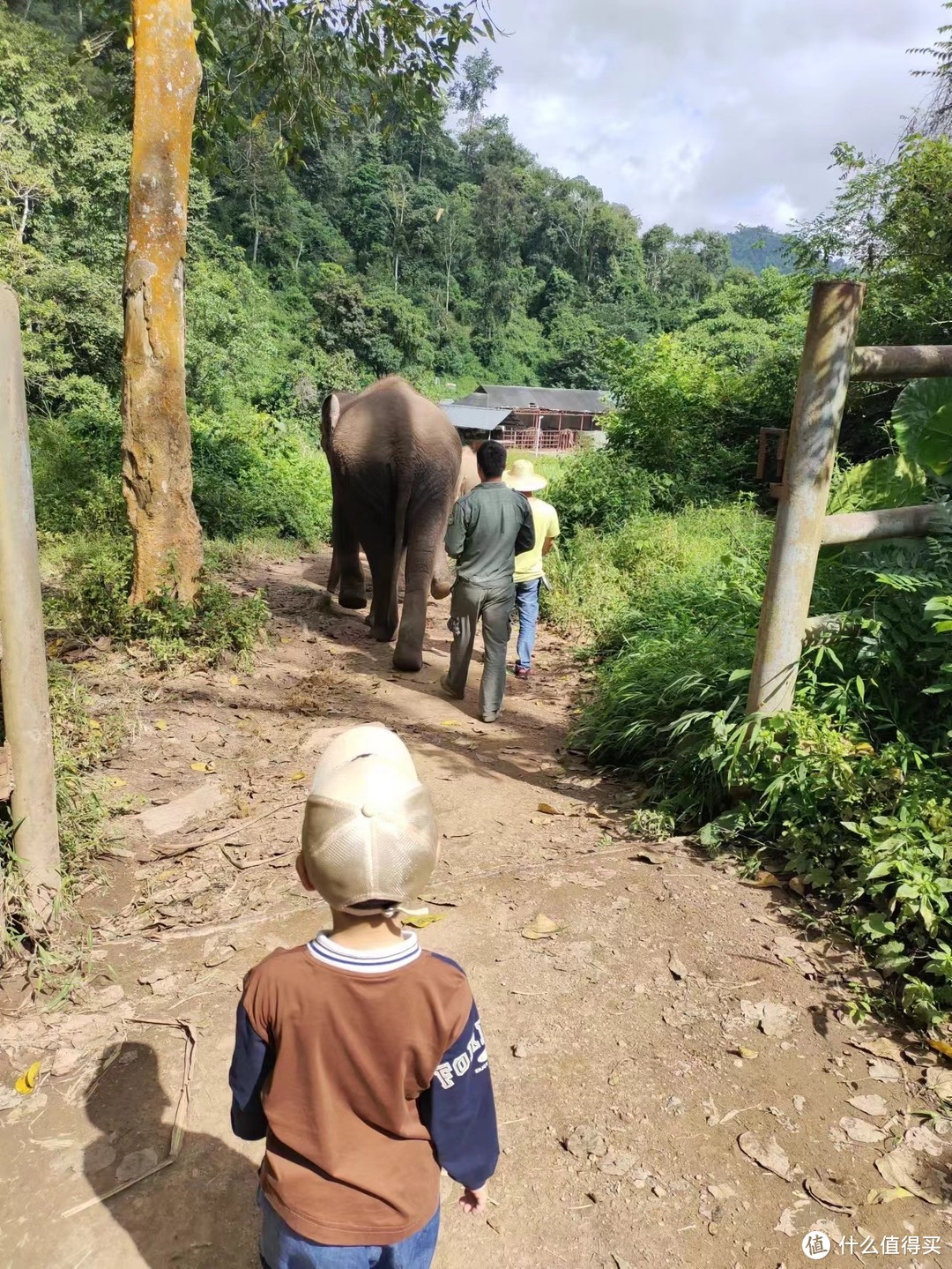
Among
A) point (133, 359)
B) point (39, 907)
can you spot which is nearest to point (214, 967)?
point (39, 907)

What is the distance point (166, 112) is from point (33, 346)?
12.5 m

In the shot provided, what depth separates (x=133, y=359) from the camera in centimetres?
650

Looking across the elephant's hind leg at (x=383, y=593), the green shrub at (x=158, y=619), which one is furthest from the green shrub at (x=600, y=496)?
the green shrub at (x=158, y=619)

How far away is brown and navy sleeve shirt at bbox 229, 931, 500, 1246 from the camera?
1.51 metres

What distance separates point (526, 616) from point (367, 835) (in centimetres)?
570

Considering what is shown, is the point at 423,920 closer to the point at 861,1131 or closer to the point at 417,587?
the point at 861,1131

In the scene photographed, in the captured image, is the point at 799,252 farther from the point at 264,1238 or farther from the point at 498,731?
the point at 264,1238

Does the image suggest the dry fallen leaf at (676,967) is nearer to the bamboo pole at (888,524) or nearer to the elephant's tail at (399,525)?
the bamboo pole at (888,524)

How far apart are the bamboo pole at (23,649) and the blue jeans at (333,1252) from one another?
77.5 inches

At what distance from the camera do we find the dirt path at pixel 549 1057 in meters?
2.29

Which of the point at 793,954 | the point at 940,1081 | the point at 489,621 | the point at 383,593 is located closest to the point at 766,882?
the point at 793,954

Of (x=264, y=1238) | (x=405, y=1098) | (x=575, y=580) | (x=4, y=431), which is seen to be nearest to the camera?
(x=405, y=1098)

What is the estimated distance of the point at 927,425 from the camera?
13.3 ft

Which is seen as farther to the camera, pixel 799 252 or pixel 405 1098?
pixel 799 252
